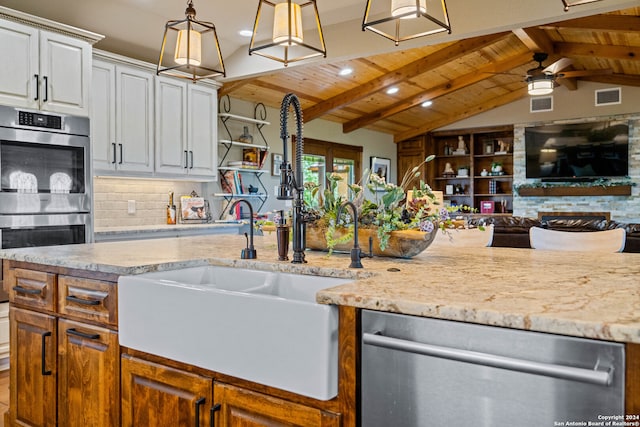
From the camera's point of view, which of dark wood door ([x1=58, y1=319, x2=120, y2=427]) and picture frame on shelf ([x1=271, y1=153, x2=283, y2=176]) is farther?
picture frame on shelf ([x1=271, y1=153, x2=283, y2=176])

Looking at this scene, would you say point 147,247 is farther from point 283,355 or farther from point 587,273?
point 587,273

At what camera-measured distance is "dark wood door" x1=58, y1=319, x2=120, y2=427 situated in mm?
1785

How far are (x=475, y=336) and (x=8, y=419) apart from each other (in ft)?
7.49

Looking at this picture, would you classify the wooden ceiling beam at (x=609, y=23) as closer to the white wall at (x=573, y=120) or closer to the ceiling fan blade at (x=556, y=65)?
the ceiling fan blade at (x=556, y=65)

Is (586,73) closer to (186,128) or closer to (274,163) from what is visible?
(274,163)

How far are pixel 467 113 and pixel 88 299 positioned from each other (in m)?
9.08

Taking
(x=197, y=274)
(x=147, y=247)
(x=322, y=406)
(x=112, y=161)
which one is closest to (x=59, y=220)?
(x=112, y=161)

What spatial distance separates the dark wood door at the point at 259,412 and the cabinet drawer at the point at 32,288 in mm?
1006

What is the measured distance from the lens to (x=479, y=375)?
3.38ft

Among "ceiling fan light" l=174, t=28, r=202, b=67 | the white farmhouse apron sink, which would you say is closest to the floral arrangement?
the white farmhouse apron sink

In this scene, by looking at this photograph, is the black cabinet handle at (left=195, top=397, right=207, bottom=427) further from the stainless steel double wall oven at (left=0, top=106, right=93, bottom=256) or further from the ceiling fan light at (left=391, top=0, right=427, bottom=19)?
the stainless steel double wall oven at (left=0, top=106, right=93, bottom=256)

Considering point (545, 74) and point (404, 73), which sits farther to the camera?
point (404, 73)

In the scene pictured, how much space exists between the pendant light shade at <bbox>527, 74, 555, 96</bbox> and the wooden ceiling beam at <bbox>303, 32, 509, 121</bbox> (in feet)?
2.22

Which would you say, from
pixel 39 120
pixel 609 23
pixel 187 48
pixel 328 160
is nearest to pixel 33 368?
pixel 187 48
